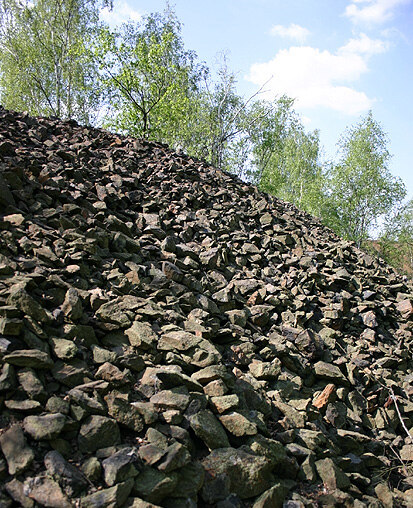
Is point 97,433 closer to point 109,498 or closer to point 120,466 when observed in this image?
point 120,466

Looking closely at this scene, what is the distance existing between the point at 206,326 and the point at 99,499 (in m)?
2.60

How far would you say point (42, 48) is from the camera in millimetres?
22266

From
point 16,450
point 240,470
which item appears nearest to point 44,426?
point 16,450

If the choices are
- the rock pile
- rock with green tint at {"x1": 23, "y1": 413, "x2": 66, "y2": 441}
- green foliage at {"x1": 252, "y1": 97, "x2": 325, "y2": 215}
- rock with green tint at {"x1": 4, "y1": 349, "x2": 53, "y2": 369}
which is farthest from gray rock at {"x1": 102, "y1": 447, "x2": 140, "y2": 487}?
green foliage at {"x1": 252, "y1": 97, "x2": 325, "y2": 215}

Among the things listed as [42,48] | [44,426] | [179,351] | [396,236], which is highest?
[42,48]

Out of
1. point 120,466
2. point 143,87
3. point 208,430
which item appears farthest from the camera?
point 143,87

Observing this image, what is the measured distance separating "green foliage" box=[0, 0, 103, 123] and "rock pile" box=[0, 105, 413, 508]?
15.6 m

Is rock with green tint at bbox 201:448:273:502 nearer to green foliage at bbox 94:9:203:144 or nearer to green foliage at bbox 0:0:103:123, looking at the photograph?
green foliage at bbox 94:9:203:144

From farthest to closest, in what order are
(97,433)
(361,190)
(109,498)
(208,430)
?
1. (361,190)
2. (208,430)
3. (97,433)
4. (109,498)

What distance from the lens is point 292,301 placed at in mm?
6402

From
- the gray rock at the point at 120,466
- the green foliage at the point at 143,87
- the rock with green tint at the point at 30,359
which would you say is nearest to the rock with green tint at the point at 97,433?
the gray rock at the point at 120,466

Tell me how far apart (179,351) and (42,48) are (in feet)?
78.7

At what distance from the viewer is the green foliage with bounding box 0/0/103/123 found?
71.5 feet

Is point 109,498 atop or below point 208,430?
below
